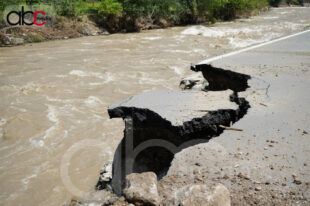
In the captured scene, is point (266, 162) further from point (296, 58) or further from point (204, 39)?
point (204, 39)

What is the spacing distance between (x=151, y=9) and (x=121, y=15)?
2.31 metres

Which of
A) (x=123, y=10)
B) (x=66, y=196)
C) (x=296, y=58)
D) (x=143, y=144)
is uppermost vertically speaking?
(x=123, y=10)

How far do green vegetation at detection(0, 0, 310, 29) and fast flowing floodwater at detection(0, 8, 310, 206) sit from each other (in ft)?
11.9

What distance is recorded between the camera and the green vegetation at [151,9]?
633 inches

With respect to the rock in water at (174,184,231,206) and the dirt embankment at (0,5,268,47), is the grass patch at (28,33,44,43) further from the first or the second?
the rock in water at (174,184,231,206)

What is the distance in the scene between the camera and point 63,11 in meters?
16.0

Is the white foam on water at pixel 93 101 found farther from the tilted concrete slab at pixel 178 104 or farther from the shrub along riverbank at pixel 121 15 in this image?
the shrub along riverbank at pixel 121 15

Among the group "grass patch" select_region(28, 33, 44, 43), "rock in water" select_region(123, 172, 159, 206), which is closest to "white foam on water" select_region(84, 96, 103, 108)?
"rock in water" select_region(123, 172, 159, 206)

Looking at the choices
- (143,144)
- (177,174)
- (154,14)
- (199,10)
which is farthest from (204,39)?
(177,174)

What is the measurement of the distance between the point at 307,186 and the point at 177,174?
0.87m

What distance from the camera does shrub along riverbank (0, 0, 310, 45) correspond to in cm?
1484

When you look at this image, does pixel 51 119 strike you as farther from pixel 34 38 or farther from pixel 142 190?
pixel 34 38

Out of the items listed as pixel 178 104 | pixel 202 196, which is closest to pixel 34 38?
pixel 178 104

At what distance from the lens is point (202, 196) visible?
5.40 feet
